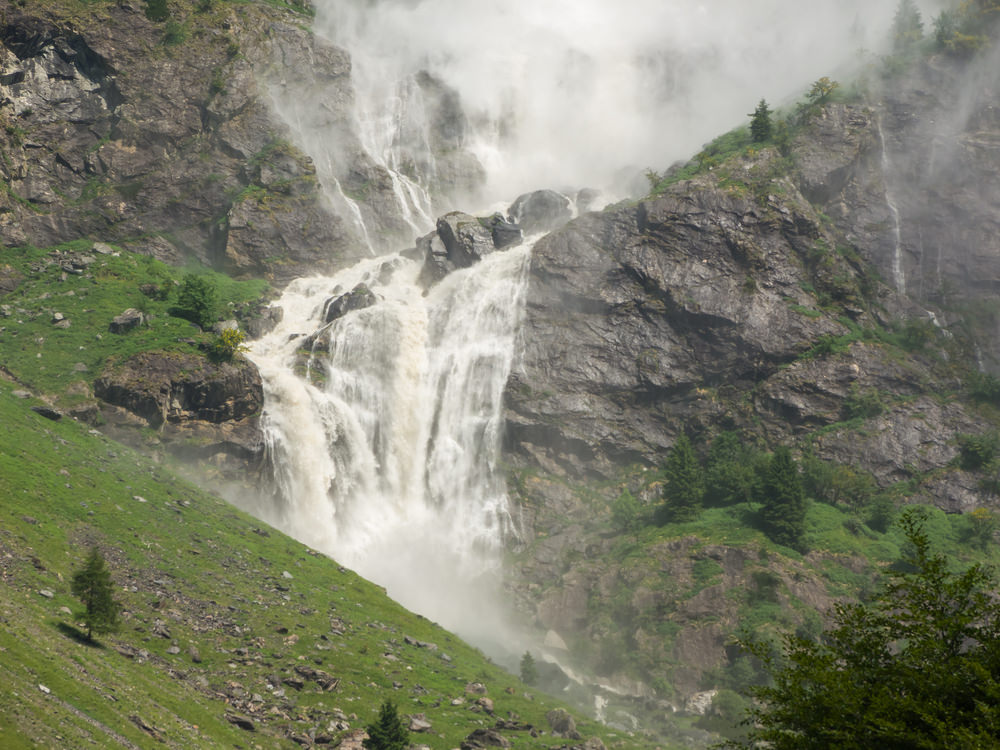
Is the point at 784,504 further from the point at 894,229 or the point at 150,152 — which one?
the point at 150,152

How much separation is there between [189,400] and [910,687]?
6737 cm

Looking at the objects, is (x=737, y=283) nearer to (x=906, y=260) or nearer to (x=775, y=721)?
(x=906, y=260)

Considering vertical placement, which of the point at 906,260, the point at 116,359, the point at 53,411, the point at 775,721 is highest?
the point at 906,260

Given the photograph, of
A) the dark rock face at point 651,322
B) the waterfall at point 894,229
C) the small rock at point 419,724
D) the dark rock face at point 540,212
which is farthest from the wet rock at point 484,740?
the dark rock face at point 540,212

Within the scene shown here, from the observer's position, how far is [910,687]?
20.8 meters

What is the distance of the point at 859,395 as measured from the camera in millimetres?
84125

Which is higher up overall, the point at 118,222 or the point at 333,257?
the point at 333,257

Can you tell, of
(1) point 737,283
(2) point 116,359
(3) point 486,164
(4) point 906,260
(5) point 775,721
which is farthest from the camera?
(3) point 486,164

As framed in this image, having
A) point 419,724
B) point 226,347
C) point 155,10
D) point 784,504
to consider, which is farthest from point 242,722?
point 155,10

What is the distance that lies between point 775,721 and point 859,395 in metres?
69.0

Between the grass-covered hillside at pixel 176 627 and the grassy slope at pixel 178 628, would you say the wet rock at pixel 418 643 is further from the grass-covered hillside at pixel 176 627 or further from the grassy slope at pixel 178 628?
the grassy slope at pixel 178 628

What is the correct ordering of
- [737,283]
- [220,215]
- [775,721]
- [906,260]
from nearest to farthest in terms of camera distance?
[775,721], [737,283], [906,260], [220,215]

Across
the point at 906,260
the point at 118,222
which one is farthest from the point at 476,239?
the point at 906,260

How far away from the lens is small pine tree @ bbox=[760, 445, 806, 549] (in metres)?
70.7
